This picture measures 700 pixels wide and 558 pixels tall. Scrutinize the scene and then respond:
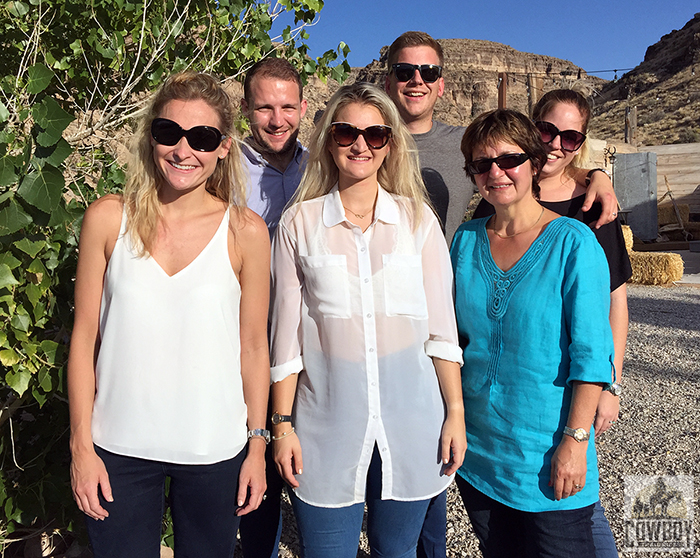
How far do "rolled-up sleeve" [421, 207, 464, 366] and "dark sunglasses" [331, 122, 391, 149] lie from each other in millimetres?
322

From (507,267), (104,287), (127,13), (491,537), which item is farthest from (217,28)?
(491,537)

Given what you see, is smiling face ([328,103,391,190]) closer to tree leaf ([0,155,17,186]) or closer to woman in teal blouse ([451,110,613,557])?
woman in teal blouse ([451,110,613,557])

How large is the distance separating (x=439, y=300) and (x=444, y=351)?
162mm

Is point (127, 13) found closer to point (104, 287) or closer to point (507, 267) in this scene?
point (104, 287)

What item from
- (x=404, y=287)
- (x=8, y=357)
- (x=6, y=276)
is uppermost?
(x=6, y=276)

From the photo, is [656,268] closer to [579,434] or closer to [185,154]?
[579,434]

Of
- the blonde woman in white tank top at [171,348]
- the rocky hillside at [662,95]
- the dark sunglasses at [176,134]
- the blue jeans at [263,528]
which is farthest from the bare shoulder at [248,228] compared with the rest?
the rocky hillside at [662,95]

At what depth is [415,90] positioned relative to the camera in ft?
8.61

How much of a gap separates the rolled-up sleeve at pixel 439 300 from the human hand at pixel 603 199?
2.25ft

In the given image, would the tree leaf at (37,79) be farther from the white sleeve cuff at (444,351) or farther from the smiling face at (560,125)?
the smiling face at (560,125)

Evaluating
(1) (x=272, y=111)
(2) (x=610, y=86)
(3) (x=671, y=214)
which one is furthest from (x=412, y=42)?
(2) (x=610, y=86)

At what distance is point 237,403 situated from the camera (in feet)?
5.59

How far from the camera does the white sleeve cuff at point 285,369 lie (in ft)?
5.74

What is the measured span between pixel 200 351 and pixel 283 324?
0.27 m
